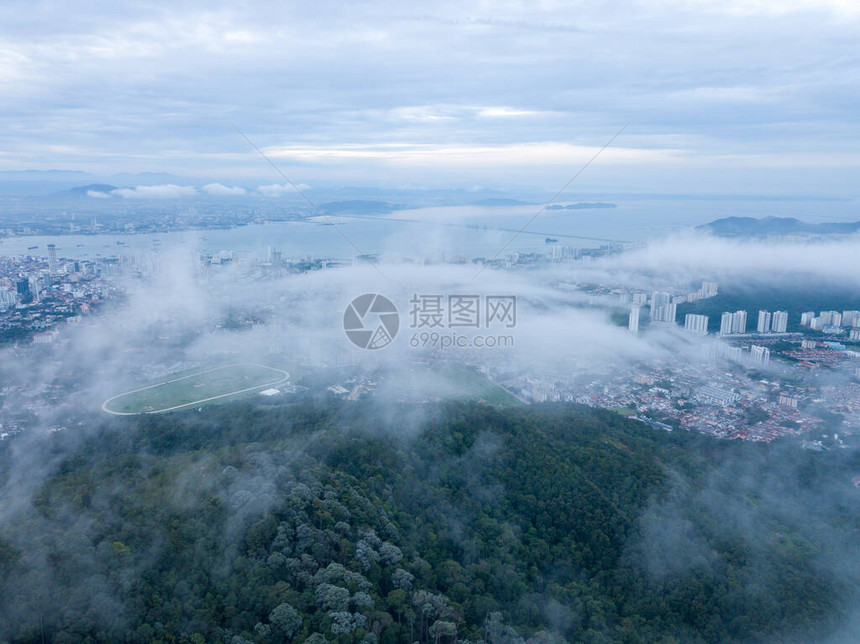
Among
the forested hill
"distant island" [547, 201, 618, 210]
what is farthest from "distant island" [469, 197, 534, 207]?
the forested hill

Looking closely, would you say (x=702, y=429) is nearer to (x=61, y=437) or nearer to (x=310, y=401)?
(x=310, y=401)

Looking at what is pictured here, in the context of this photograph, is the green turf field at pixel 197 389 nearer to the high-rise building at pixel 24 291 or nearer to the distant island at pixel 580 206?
the high-rise building at pixel 24 291

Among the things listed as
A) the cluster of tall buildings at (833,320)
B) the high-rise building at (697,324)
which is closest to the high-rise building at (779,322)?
the cluster of tall buildings at (833,320)

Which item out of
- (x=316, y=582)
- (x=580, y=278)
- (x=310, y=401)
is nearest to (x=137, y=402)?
(x=310, y=401)

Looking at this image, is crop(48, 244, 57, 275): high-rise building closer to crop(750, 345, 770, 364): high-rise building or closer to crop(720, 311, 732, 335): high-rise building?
crop(750, 345, 770, 364): high-rise building

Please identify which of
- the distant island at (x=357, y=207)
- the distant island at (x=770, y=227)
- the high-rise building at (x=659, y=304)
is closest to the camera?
the high-rise building at (x=659, y=304)
